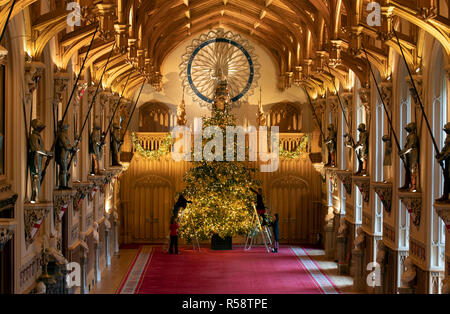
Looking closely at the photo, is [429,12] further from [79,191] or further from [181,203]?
[181,203]

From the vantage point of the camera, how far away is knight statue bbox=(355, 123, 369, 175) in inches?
563

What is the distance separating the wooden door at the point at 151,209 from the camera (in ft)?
72.7

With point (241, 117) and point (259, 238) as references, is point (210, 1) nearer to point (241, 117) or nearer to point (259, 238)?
point (241, 117)

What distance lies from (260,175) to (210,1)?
18.9 ft

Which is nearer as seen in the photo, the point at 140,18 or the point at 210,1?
the point at 140,18

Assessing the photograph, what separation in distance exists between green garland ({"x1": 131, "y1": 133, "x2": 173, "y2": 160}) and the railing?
141 mm

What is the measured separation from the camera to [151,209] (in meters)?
22.2

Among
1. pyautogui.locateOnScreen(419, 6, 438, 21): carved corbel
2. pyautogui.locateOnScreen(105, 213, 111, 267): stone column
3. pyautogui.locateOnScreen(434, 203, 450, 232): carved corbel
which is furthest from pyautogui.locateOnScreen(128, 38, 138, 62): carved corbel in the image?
pyautogui.locateOnScreen(434, 203, 450, 232): carved corbel

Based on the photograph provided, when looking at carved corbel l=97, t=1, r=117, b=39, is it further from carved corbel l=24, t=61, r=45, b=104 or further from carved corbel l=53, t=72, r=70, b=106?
carved corbel l=53, t=72, r=70, b=106

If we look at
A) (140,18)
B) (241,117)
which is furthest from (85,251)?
(241,117)

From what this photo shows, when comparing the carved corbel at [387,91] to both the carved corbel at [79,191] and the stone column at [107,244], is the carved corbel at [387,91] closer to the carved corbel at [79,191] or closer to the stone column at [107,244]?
the carved corbel at [79,191]

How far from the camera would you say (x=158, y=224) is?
2223 centimetres

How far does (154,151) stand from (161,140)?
480 mm

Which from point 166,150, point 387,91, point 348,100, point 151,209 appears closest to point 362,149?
point 387,91
